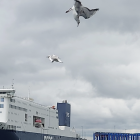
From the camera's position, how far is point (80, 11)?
46.5ft

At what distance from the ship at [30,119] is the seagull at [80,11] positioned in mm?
32382

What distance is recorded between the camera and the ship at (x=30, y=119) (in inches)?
1794

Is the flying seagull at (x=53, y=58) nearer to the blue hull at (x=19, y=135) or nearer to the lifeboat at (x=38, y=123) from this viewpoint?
the blue hull at (x=19, y=135)

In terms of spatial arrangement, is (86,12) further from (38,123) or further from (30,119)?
(38,123)

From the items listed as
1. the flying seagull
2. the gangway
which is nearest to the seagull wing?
the flying seagull

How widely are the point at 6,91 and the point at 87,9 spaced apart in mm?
34351

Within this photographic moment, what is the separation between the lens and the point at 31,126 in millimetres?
51125

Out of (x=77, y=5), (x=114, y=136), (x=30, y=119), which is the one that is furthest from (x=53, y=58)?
(x=114, y=136)

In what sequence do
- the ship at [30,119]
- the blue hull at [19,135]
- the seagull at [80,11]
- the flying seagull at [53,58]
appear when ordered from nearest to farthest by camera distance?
the seagull at [80,11] < the flying seagull at [53,58] < the blue hull at [19,135] < the ship at [30,119]

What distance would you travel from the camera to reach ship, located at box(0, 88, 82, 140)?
45.6 meters

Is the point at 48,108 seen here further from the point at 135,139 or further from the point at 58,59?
the point at 58,59

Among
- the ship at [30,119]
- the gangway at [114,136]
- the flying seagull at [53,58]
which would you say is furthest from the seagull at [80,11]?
the gangway at [114,136]

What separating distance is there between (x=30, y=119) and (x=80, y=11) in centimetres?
3940

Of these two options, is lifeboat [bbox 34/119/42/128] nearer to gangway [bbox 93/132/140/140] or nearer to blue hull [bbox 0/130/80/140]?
blue hull [bbox 0/130/80/140]
